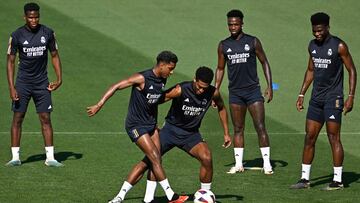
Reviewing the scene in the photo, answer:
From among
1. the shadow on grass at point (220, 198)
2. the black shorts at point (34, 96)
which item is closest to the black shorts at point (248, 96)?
the shadow on grass at point (220, 198)

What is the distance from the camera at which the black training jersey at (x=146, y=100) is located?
16.6m

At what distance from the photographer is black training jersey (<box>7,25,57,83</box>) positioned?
20188 mm

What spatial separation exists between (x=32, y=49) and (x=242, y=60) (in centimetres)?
417

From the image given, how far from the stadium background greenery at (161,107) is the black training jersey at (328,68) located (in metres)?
1.76

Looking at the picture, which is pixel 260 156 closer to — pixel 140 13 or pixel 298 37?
pixel 298 37

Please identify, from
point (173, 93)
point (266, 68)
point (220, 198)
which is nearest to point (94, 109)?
point (173, 93)

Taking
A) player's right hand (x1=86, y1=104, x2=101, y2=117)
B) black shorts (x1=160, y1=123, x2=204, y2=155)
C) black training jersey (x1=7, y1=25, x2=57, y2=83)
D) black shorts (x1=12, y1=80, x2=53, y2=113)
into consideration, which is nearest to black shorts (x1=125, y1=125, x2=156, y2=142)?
black shorts (x1=160, y1=123, x2=204, y2=155)

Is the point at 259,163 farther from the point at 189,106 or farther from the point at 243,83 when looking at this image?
the point at 189,106

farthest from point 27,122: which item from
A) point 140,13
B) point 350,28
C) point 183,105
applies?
point 350,28

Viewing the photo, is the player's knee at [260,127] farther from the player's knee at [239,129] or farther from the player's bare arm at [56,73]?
the player's bare arm at [56,73]

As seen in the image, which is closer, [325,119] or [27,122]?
[325,119]

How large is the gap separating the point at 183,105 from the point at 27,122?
361 inches

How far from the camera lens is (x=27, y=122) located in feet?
82.6

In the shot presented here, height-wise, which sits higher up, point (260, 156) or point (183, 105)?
point (183, 105)
